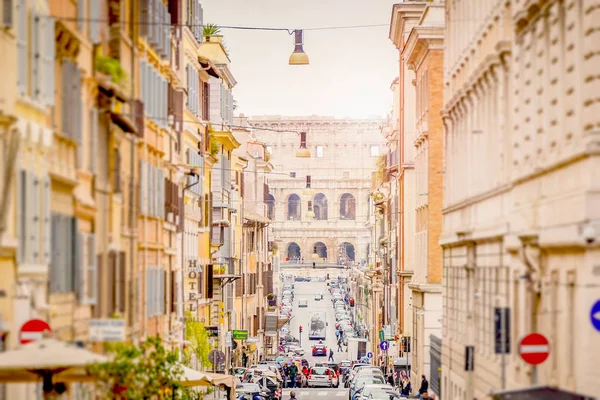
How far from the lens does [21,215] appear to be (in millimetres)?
19984

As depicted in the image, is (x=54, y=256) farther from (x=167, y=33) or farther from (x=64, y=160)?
(x=167, y=33)

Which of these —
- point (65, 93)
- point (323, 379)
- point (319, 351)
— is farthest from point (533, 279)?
point (319, 351)

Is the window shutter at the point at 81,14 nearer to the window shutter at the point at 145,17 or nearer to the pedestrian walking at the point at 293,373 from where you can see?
the window shutter at the point at 145,17

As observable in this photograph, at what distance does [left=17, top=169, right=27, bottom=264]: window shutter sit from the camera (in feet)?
65.1

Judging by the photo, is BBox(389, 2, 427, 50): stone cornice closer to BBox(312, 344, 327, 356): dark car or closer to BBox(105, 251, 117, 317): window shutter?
BBox(105, 251, 117, 317): window shutter

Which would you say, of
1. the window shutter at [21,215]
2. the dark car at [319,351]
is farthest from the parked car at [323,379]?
the window shutter at [21,215]

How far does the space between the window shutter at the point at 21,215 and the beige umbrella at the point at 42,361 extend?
1.29 m

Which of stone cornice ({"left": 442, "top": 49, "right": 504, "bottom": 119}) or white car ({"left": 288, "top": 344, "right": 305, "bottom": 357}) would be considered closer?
stone cornice ({"left": 442, "top": 49, "right": 504, "bottom": 119})

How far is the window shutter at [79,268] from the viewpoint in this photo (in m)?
23.5

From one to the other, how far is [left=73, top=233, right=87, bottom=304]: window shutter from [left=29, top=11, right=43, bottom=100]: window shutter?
11.3 feet

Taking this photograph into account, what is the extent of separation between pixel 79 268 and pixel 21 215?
383cm

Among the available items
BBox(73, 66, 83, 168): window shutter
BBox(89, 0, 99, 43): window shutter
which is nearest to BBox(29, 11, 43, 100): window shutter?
BBox(73, 66, 83, 168): window shutter

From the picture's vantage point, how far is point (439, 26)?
49.3 metres

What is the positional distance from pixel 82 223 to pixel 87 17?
3394 mm
